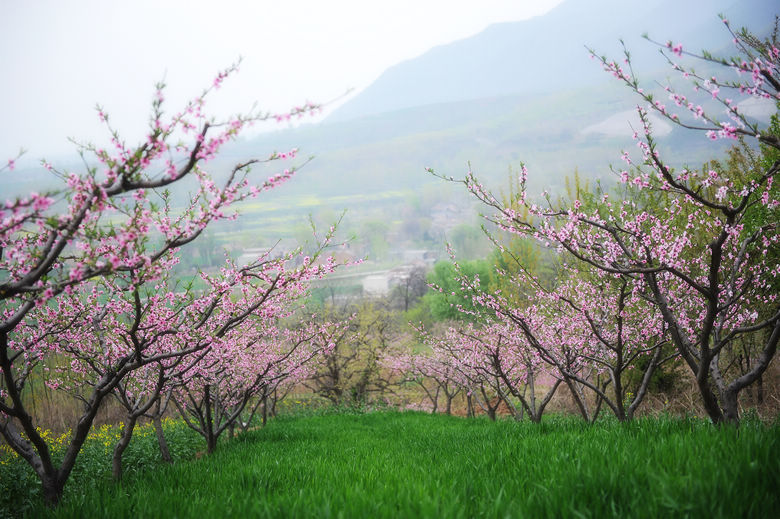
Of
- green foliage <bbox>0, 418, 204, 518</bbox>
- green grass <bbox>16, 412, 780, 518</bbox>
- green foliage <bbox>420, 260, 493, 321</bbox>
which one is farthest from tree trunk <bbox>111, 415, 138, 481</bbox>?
green foliage <bbox>420, 260, 493, 321</bbox>

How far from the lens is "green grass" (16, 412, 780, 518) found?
88.0 inches

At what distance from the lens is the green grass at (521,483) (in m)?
2.23

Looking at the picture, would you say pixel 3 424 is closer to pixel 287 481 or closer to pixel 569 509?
pixel 287 481

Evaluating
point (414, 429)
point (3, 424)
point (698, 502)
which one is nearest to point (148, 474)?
point (3, 424)

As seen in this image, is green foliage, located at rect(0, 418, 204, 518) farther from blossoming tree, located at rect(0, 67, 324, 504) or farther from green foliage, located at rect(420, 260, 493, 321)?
green foliage, located at rect(420, 260, 493, 321)

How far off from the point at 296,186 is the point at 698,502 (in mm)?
154341

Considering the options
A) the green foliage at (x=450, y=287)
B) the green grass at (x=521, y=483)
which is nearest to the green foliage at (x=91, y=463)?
the green grass at (x=521, y=483)

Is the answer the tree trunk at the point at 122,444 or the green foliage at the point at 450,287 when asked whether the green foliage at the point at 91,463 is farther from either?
the green foliage at the point at 450,287

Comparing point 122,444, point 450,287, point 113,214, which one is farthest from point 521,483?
point 450,287

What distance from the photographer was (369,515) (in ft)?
8.00

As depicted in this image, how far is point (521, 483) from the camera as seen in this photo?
2.99m

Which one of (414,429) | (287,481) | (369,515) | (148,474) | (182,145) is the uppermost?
(182,145)

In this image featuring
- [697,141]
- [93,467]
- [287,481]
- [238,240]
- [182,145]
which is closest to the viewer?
[182,145]

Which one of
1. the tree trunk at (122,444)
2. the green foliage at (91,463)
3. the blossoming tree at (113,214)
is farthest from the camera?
the green foliage at (91,463)
